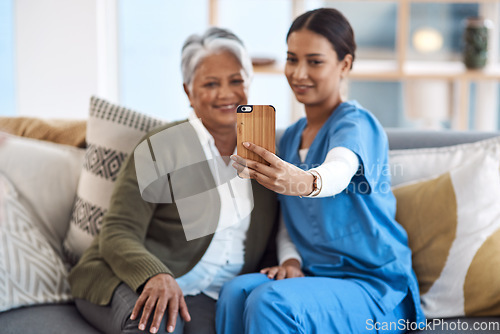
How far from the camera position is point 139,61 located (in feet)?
11.2

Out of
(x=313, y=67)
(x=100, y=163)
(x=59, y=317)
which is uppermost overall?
(x=313, y=67)

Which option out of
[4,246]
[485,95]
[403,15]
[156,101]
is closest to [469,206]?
[4,246]

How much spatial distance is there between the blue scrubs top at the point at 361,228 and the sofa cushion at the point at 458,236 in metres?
0.09

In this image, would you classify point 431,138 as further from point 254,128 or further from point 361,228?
point 254,128

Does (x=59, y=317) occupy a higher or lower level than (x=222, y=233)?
lower

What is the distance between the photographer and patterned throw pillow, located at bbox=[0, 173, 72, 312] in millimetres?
1485

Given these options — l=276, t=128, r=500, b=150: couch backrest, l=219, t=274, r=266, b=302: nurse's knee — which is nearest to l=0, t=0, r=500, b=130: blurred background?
l=276, t=128, r=500, b=150: couch backrest

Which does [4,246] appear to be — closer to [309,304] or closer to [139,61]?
[309,304]

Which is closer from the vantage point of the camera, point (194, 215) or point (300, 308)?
point (300, 308)

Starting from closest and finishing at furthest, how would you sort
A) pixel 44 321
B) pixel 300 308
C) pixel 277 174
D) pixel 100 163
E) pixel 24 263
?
pixel 277 174 < pixel 300 308 < pixel 44 321 < pixel 24 263 < pixel 100 163

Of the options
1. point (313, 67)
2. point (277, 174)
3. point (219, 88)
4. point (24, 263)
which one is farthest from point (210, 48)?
point (24, 263)

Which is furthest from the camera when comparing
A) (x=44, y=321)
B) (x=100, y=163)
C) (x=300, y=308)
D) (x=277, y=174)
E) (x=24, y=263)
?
(x=100, y=163)

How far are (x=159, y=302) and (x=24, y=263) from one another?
0.55 m

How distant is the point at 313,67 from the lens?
1328mm
